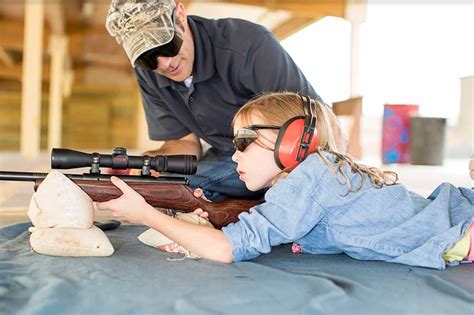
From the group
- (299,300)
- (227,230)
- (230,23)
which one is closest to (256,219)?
(227,230)

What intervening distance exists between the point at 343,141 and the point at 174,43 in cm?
60

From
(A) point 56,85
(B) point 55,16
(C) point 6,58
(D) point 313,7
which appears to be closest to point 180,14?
(D) point 313,7

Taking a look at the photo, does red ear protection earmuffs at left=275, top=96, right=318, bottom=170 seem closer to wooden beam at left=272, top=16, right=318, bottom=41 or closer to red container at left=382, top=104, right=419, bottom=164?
red container at left=382, top=104, right=419, bottom=164

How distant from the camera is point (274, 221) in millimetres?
1384

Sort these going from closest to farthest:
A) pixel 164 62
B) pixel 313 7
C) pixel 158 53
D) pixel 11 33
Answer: pixel 158 53 → pixel 164 62 → pixel 313 7 → pixel 11 33

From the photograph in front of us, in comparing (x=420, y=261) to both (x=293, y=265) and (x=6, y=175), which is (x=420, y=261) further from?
(x=6, y=175)

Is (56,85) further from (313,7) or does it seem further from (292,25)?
(313,7)

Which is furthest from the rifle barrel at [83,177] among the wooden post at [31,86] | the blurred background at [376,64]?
the wooden post at [31,86]

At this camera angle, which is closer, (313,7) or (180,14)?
(180,14)

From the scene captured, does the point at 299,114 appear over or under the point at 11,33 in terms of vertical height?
under

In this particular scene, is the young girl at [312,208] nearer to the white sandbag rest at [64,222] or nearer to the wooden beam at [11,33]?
the white sandbag rest at [64,222]

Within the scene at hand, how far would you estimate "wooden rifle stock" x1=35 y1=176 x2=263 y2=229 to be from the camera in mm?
1510

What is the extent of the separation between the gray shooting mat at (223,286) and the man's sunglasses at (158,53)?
58 cm

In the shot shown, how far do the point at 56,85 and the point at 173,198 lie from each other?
23.1ft
